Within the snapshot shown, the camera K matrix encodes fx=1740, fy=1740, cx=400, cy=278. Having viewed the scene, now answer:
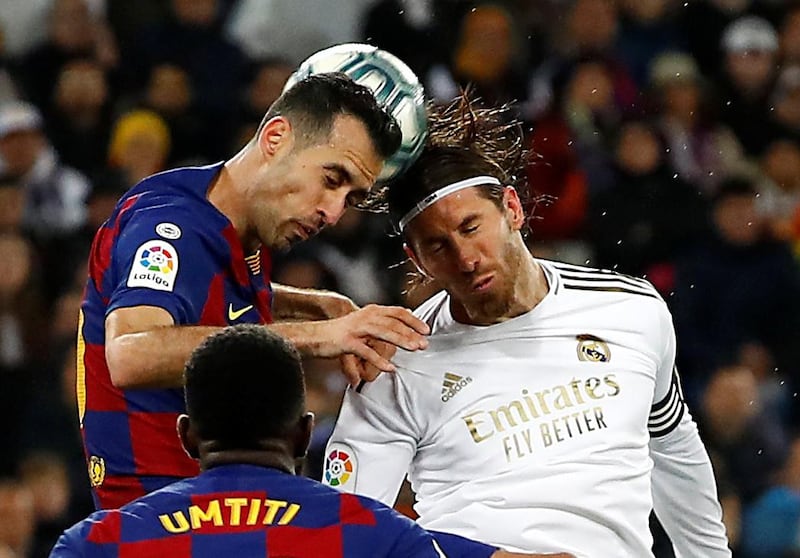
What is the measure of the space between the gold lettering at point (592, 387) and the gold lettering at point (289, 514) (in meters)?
1.48

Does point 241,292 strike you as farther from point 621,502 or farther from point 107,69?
point 107,69

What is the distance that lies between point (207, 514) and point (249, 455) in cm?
13

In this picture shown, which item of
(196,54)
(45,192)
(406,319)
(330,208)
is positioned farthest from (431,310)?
(196,54)

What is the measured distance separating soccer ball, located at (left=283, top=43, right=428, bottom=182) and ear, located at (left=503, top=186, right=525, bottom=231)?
0.86 ft

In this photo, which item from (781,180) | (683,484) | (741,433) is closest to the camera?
(683,484)

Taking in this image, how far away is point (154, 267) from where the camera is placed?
4.16m

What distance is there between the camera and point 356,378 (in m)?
4.45

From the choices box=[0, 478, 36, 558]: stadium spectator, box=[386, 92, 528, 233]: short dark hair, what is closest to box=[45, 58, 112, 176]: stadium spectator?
box=[0, 478, 36, 558]: stadium spectator

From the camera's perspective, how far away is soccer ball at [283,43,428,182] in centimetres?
458

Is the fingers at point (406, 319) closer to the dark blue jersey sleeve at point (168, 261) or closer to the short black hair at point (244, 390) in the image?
the dark blue jersey sleeve at point (168, 261)

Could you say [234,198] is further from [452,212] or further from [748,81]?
[748,81]

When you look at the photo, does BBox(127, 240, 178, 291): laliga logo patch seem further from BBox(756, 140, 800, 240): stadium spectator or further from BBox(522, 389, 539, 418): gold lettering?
BBox(756, 140, 800, 240): stadium spectator

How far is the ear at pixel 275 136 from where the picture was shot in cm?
451

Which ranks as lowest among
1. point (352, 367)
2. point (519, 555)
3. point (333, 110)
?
point (519, 555)
